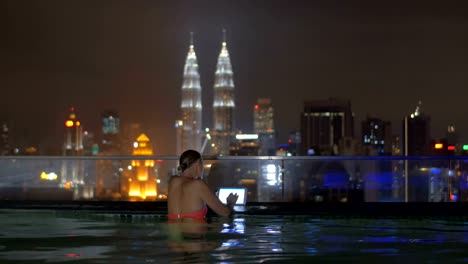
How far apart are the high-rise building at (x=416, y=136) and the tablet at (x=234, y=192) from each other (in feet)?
77.4

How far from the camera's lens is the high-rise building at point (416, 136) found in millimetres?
39484

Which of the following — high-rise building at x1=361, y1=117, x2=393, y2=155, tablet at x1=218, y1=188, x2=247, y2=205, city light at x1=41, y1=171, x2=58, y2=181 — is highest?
high-rise building at x1=361, y1=117, x2=393, y2=155

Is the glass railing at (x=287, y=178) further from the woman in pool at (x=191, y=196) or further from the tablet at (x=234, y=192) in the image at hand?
the woman in pool at (x=191, y=196)

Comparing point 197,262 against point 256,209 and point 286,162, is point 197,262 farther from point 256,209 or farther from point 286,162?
point 286,162

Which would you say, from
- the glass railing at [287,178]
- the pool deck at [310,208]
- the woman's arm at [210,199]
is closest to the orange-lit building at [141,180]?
the glass railing at [287,178]

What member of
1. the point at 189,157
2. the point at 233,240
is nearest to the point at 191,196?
the point at 189,157

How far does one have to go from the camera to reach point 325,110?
118 metres

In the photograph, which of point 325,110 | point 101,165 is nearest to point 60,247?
point 101,165

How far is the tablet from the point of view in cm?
1323

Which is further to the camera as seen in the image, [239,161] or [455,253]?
[239,161]

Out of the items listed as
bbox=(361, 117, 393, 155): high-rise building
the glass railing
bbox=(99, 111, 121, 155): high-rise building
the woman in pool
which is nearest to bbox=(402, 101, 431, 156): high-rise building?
bbox=(361, 117, 393, 155): high-rise building

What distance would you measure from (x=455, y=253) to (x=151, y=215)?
586 centimetres

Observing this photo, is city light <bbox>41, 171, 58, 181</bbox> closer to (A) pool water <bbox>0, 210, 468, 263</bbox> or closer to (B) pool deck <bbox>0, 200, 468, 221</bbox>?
(B) pool deck <bbox>0, 200, 468, 221</bbox>

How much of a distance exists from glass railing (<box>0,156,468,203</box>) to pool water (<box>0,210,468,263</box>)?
9.32ft
